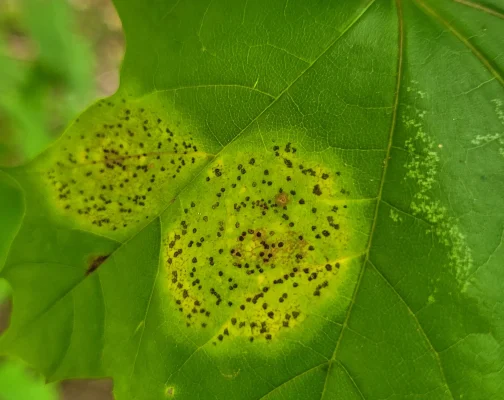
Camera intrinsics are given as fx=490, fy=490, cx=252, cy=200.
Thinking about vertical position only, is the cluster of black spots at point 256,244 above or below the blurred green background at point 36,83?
below

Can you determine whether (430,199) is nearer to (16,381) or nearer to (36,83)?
(36,83)

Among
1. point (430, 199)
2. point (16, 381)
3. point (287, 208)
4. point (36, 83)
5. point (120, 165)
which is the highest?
point (36, 83)

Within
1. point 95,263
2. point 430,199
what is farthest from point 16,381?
point 430,199

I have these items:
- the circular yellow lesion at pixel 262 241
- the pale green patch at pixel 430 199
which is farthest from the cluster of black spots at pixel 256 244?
the pale green patch at pixel 430 199

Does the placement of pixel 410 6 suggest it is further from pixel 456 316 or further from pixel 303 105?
pixel 456 316

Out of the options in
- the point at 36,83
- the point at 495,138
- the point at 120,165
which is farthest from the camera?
the point at 36,83

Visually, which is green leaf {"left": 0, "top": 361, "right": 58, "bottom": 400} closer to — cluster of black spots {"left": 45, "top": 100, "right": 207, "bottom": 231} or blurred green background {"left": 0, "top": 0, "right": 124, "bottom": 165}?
blurred green background {"left": 0, "top": 0, "right": 124, "bottom": 165}

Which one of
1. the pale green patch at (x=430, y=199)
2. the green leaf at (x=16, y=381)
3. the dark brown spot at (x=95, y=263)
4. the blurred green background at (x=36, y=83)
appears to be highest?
the blurred green background at (x=36, y=83)

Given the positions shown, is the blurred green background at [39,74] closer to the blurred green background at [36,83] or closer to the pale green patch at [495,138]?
the blurred green background at [36,83]
